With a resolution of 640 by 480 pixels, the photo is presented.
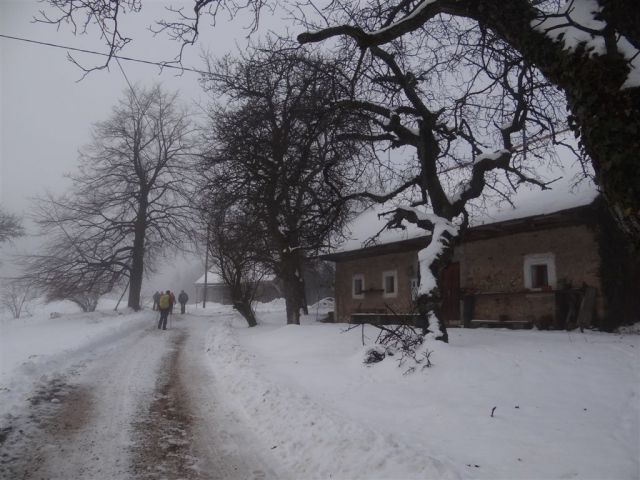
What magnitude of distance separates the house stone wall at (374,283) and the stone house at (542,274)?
0.35 metres

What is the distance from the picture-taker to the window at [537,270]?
12195 millimetres

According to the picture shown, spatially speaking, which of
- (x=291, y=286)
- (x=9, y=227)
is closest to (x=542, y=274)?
(x=291, y=286)

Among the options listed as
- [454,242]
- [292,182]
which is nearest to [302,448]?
[454,242]

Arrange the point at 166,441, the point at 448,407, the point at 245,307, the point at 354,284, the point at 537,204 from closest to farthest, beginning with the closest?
the point at 166,441 < the point at 448,407 < the point at 537,204 < the point at 245,307 < the point at 354,284

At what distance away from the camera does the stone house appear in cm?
1105

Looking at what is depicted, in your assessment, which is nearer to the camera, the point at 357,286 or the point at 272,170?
the point at 272,170

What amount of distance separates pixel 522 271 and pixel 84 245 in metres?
22.6

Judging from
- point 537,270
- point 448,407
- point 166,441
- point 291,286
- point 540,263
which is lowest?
point 166,441

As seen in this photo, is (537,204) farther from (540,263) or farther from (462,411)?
(462,411)

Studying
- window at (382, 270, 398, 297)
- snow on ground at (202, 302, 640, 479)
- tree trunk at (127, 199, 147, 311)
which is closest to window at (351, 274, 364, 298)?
window at (382, 270, 398, 297)

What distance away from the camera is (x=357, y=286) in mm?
20047

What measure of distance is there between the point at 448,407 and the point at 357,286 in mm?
14555

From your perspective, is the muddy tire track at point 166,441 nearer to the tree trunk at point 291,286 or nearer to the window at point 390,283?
the tree trunk at point 291,286

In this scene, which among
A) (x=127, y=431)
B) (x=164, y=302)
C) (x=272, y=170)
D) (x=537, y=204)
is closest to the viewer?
(x=127, y=431)
